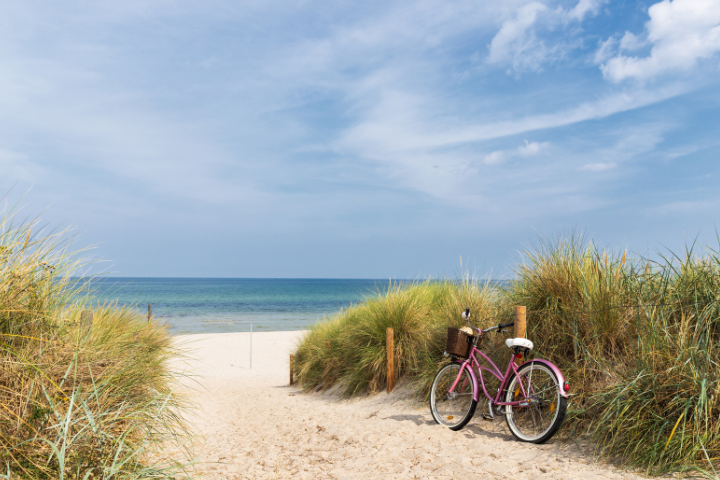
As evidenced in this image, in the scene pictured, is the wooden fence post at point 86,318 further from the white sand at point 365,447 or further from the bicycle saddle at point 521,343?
the bicycle saddle at point 521,343

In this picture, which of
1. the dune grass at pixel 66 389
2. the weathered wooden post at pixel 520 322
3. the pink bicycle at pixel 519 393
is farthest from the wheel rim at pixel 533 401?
the dune grass at pixel 66 389

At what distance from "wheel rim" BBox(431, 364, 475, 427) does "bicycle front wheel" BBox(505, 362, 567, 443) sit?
2.35ft

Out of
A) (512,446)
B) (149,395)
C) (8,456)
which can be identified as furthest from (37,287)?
(512,446)

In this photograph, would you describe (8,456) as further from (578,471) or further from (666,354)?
(666,354)

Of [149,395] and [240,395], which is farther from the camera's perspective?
[240,395]

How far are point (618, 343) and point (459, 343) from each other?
1.82m

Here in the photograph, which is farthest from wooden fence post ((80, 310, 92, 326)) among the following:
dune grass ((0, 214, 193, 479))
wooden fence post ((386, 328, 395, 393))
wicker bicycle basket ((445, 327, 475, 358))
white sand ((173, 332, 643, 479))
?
wooden fence post ((386, 328, 395, 393))

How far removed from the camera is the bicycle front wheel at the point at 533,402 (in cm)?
475

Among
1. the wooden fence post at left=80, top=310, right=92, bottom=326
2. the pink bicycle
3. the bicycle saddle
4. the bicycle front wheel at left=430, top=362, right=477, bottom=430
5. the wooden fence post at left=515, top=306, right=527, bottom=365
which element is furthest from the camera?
the bicycle front wheel at left=430, top=362, right=477, bottom=430

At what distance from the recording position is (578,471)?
4.00 metres

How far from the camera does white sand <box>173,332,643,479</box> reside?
436 centimetres

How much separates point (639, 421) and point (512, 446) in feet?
4.33

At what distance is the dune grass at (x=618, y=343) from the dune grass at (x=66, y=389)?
3907 mm

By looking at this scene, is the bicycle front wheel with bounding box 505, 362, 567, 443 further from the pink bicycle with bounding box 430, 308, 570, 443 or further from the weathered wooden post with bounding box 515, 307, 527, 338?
the weathered wooden post with bounding box 515, 307, 527, 338
